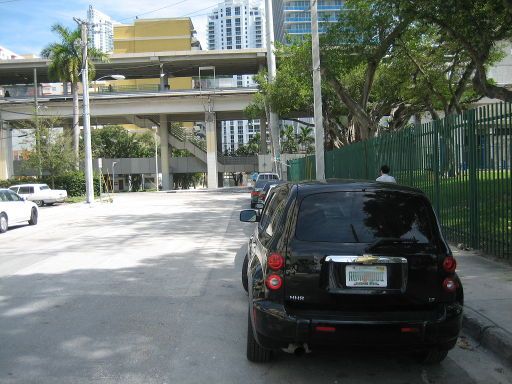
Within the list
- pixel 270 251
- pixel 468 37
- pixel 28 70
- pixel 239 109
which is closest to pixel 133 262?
pixel 270 251

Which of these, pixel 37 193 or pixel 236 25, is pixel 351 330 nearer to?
pixel 37 193

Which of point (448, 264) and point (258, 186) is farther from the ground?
point (258, 186)

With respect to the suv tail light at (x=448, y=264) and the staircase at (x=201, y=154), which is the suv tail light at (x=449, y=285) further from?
the staircase at (x=201, y=154)

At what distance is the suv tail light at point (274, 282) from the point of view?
13.9 feet

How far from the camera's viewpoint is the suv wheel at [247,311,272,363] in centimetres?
479

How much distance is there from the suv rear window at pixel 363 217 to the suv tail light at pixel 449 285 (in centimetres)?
34

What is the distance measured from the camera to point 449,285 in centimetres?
433

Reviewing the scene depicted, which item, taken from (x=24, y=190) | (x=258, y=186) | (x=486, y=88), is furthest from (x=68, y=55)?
(x=486, y=88)

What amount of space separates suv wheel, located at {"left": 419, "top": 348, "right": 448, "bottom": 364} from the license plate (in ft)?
3.04

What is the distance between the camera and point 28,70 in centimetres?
5934

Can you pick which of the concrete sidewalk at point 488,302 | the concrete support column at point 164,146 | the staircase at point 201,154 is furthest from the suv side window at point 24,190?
the concrete sidewalk at point 488,302

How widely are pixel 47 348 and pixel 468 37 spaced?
1485 cm

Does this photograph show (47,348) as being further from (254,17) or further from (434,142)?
(254,17)

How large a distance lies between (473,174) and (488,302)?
3673mm
